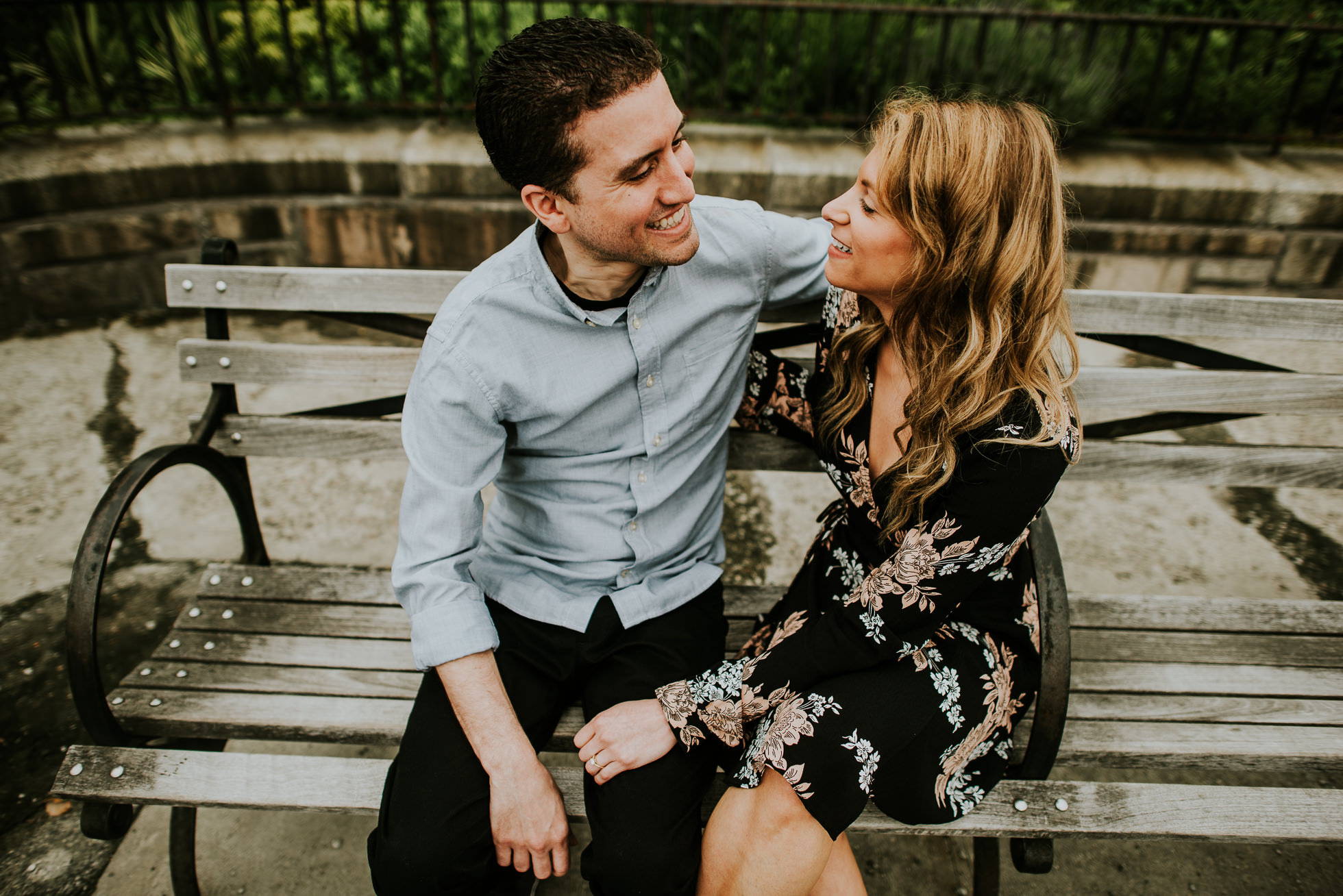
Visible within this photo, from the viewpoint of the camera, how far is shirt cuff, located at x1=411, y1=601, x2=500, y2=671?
1.82 metres

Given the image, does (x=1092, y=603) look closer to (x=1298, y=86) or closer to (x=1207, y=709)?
(x=1207, y=709)

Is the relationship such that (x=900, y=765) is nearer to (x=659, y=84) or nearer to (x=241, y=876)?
(x=659, y=84)

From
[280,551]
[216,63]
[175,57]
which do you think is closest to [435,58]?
[216,63]

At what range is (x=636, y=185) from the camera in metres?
1.77

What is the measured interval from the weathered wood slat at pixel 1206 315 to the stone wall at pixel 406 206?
220 cm

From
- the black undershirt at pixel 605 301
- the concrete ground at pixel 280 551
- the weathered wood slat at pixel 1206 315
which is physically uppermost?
the black undershirt at pixel 605 301

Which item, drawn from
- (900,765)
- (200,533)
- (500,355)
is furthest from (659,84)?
(200,533)

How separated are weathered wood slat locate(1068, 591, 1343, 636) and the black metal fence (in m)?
2.94

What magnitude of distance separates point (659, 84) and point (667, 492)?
0.91m

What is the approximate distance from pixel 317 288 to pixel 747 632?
1473 millimetres

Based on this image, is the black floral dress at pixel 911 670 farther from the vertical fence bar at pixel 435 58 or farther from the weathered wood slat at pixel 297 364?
the vertical fence bar at pixel 435 58

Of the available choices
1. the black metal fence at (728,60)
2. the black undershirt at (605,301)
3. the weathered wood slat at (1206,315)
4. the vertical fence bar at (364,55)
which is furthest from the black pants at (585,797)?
the vertical fence bar at (364,55)

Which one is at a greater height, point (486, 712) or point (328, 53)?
point (328, 53)

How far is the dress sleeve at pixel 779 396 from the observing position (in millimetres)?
2256
